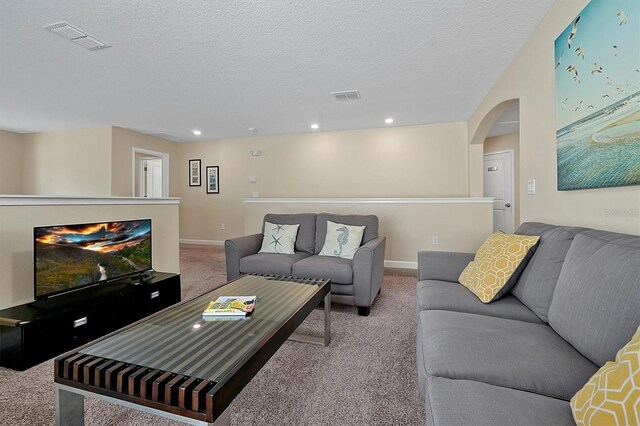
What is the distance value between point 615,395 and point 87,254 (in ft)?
9.78

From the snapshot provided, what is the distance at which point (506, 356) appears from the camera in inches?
40.6

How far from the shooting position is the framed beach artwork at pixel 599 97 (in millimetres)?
1199

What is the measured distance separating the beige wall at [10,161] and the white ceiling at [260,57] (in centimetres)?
144

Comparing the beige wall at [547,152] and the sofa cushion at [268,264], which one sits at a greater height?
the beige wall at [547,152]

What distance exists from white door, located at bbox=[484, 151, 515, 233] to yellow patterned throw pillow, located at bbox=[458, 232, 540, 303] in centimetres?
392

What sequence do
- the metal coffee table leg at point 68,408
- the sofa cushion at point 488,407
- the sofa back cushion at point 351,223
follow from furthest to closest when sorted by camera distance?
the sofa back cushion at point 351,223
the metal coffee table leg at point 68,408
the sofa cushion at point 488,407

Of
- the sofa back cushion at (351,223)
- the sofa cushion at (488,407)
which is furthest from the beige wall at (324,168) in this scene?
the sofa cushion at (488,407)

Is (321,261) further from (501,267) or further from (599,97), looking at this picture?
(599,97)

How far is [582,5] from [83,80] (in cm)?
429

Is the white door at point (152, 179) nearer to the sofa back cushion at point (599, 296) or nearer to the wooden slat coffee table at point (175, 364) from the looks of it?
the wooden slat coffee table at point (175, 364)

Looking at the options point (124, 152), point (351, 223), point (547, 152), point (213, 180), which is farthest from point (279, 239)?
point (124, 152)

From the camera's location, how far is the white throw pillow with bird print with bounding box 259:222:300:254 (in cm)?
320

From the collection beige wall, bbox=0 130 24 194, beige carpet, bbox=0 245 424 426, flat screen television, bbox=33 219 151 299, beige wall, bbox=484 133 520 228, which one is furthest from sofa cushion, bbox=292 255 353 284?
beige wall, bbox=0 130 24 194

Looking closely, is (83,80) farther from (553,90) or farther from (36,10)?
(553,90)
